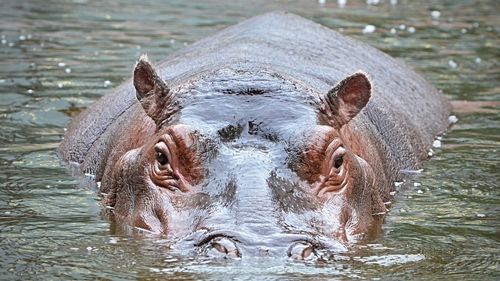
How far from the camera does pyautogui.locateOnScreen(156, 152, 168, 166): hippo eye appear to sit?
254 inches

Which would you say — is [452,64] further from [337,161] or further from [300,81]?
[337,161]

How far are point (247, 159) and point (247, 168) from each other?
8 cm

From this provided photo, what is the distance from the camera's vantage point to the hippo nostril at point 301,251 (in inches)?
216

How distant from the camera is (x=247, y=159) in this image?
621 cm

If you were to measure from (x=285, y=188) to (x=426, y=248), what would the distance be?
0.90 metres

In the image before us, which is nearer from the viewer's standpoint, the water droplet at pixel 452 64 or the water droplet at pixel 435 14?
the water droplet at pixel 452 64

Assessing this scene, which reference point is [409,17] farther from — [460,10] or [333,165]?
[333,165]

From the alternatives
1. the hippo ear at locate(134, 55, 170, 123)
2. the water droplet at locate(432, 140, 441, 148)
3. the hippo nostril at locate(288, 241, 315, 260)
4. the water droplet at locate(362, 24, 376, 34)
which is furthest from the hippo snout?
the water droplet at locate(362, 24, 376, 34)

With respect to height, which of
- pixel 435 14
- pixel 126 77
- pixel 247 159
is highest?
pixel 247 159

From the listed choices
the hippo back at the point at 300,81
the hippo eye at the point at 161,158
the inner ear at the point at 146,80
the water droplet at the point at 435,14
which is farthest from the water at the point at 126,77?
the inner ear at the point at 146,80

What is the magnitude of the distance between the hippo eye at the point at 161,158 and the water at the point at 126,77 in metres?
0.46

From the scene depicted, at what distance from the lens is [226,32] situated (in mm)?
10398

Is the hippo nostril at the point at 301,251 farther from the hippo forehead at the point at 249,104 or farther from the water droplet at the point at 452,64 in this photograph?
the water droplet at the point at 452,64

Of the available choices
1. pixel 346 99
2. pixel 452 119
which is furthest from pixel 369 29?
pixel 346 99
